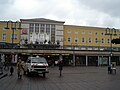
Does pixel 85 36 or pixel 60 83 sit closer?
pixel 60 83

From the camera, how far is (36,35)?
78.6 meters

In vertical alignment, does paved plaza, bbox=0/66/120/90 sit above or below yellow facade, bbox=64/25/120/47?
below

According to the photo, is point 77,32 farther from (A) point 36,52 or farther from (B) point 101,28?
(A) point 36,52

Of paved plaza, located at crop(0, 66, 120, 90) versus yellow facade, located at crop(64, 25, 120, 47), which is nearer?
paved plaza, located at crop(0, 66, 120, 90)

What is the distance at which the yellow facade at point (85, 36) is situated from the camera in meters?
83.4

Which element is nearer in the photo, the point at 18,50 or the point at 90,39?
the point at 18,50

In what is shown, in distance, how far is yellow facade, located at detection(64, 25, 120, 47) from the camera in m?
83.4

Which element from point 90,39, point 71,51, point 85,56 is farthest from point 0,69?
point 90,39

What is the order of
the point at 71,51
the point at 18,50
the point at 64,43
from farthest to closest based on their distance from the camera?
the point at 64,43 < the point at 71,51 < the point at 18,50

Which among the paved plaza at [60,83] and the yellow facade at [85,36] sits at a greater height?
the yellow facade at [85,36]

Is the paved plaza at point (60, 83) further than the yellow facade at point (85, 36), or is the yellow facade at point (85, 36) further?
the yellow facade at point (85, 36)

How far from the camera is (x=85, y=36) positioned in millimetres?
85375

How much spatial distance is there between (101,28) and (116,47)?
8.45 meters

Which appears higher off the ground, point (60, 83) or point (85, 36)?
point (85, 36)
